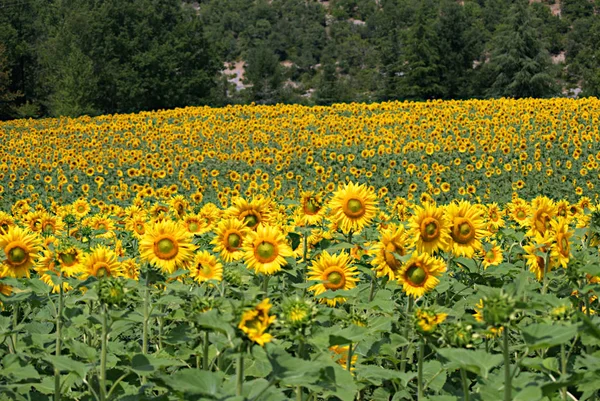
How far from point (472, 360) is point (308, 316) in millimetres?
550

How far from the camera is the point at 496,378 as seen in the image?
266cm

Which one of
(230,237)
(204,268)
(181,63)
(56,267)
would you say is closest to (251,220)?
(230,237)

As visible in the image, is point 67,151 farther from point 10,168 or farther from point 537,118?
point 537,118

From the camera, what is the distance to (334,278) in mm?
3684

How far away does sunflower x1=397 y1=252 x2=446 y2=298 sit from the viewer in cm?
324

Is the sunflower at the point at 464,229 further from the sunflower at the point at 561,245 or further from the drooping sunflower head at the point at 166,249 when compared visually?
the drooping sunflower head at the point at 166,249

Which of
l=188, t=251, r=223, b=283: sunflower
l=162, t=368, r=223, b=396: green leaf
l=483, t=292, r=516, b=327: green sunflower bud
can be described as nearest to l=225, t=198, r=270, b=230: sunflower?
l=188, t=251, r=223, b=283: sunflower

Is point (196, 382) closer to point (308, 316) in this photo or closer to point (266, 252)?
point (308, 316)

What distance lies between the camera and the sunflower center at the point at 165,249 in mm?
3646

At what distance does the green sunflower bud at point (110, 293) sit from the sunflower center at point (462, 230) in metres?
1.86

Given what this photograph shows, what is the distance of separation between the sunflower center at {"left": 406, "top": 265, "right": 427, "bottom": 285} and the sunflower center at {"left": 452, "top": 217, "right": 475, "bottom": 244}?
0.54 m

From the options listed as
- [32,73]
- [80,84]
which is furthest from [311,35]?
[80,84]

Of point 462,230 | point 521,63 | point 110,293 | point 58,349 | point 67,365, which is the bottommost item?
point 58,349

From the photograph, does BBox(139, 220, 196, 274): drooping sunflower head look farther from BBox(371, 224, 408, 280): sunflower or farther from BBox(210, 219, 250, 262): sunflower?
BBox(371, 224, 408, 280): sunflower
